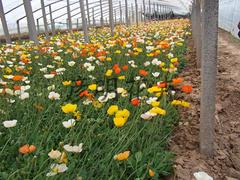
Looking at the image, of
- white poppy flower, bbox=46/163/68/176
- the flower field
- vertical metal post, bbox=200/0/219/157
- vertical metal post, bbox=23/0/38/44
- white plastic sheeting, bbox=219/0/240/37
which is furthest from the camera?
white plastic sheeting, bbox=219/0/240/37

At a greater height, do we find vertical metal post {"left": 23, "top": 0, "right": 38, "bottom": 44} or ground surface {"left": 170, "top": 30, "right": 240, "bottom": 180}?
vertical metal post {"left": 23, "top": 0, "right": 38, "bottom": 44}

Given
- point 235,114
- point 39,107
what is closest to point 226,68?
point 235,114

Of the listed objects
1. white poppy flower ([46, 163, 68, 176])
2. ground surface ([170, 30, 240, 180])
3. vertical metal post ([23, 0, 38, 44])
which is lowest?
ground surface ([170, 30, 240, 180])

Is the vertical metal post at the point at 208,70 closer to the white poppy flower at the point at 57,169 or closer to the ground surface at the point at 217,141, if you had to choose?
the ground surface at the point at 217,141

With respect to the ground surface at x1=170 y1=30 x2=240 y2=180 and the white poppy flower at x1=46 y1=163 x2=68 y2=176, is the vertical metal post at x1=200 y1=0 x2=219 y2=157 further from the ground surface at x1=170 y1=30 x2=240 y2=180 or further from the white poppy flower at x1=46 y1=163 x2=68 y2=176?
the white poppy flower at x1=46 y1=163 x2=68 y2=176

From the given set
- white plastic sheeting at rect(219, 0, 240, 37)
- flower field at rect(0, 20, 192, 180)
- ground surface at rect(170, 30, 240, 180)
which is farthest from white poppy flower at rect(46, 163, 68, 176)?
white plastic sheeting at rect(219, 0, 240, 37)

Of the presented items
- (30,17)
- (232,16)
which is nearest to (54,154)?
(30,17)

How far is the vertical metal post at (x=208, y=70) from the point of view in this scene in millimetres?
1822

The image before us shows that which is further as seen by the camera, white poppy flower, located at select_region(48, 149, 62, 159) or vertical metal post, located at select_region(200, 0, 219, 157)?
vertical metal post, located at select_region(200, 0, 219, 157)

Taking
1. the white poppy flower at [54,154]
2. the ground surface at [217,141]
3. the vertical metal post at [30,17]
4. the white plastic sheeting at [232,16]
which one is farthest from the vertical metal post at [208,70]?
the white plastic sheeting at [232,16]

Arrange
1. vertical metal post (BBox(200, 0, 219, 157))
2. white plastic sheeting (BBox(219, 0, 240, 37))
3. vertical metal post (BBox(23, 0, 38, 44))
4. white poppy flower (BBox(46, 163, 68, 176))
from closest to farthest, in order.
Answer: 1. white poppy flower (BBox(46, 163, 68, 176))
2. vertical metal post (BBox(200, 0, 219, 157))
3. vertical metal post (BBox(23, 0, 38, 44))
4. white plastic sheeting (BBox(219, 0, 240, 37))

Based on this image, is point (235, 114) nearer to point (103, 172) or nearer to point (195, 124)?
point (195, 124)

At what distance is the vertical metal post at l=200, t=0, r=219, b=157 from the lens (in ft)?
5.98

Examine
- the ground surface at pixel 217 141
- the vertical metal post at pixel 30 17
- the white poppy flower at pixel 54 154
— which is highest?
the vertical metal post at pixel 30 17
